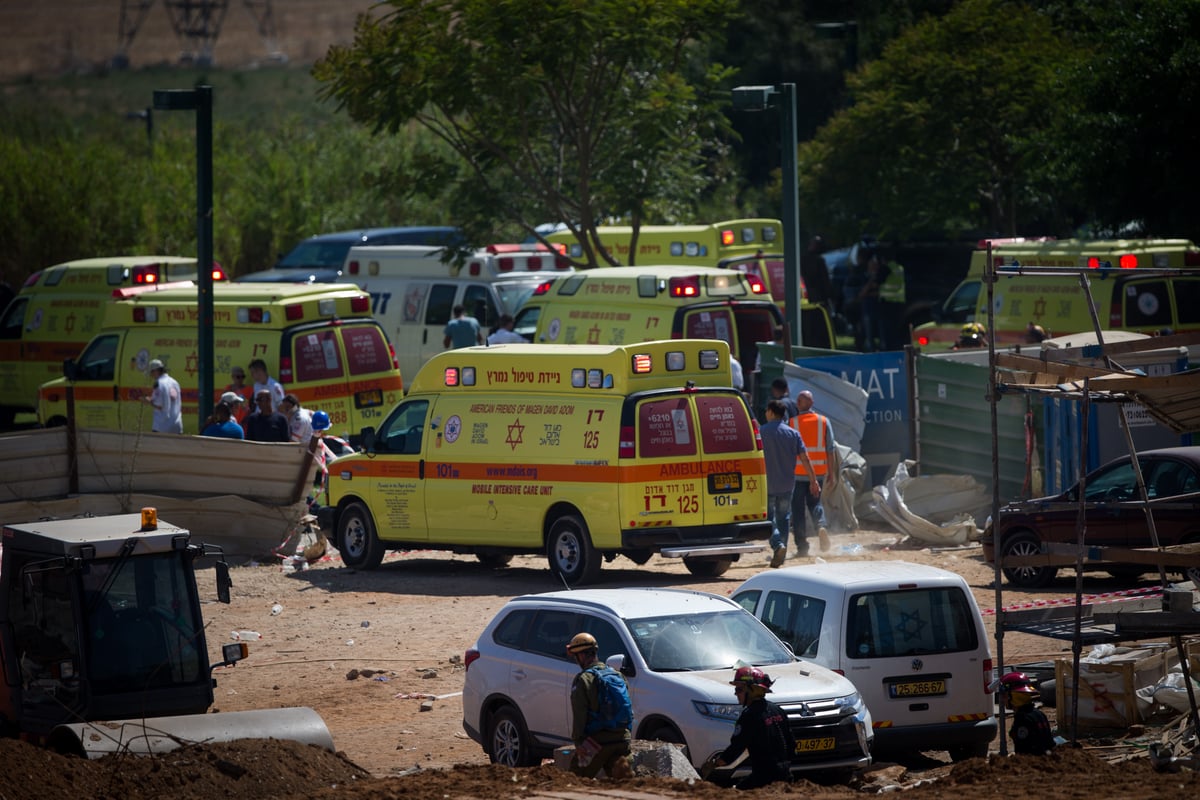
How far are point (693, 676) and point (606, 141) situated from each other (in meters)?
20.0

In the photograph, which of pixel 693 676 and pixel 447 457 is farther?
pixel 447 457

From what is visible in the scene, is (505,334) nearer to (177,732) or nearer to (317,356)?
(317,356)

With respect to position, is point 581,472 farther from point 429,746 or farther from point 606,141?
point 606,141

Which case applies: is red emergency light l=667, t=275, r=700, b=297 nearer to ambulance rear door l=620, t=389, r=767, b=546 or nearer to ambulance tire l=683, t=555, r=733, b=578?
ambulance rear door l=620, t=389, r=767, b=546

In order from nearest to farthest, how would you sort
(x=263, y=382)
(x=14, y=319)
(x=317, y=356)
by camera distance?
(x=263, y=382), (x=317, y=356), (x=14, y=319)

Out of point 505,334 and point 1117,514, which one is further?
point 505,334

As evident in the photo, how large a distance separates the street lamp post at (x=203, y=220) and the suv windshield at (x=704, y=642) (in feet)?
37.7

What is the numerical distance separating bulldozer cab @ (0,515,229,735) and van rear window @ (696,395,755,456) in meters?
7.21

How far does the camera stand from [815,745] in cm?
1016

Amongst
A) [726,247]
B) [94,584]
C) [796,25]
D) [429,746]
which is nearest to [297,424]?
[429,746]

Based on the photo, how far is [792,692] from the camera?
10.3 meters

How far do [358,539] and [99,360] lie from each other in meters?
6.72

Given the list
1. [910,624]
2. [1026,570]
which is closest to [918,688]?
[910,624]

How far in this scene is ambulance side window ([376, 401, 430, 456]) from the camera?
18141 mm
